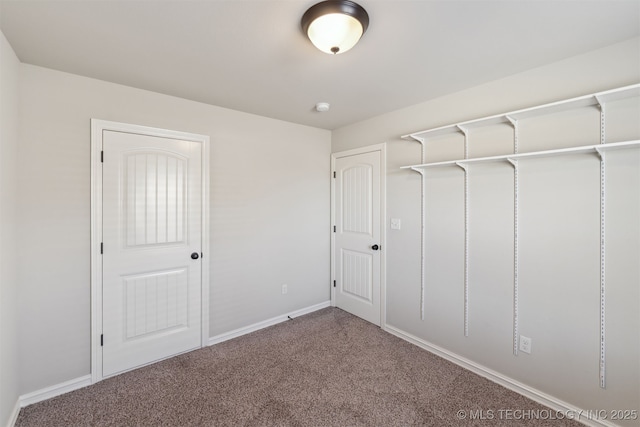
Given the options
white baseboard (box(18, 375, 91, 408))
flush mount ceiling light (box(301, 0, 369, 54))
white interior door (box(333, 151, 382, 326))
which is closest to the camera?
flush mount ceiling light (box(301, 0, 369, 54))

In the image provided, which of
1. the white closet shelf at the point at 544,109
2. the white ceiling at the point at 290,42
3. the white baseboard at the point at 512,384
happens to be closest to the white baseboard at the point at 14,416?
the white ceiling at the point at 290,42

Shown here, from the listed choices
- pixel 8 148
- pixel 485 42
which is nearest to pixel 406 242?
pixel 485 42

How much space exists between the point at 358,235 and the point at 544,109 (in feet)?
6.98

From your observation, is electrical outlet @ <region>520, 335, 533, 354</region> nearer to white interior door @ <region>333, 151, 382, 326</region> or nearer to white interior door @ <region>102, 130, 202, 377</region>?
white interior door @ <region>333, 151, 382, 326</region>

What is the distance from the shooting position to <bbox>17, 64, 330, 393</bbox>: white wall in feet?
6.47

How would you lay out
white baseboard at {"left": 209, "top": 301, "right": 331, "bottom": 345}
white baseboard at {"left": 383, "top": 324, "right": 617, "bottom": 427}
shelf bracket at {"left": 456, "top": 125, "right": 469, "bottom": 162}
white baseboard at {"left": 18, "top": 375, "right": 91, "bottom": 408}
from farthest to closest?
white baseboard at {"left": 209, "top": 301, "right": 331, "bottom": 345}
shelf bracket at {"left": 456, "top": 125, "right": 469, "bottom": 162}
white baseboard at {"left": 18, "top": 375, "right": 91, "bottom": 408}
white baseboard at {"left": 383, "top": 324, "right": 617, "bottom": 427}

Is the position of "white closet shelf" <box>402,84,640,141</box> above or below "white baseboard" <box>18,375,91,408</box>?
above

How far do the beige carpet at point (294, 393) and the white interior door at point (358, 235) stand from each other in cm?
71

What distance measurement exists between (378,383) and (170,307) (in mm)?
1982

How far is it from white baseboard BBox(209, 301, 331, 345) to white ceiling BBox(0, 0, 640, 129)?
244cm

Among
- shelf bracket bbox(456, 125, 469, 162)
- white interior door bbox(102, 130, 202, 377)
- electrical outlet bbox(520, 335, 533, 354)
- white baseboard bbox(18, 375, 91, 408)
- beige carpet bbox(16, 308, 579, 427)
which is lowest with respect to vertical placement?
beige carpet bbox(16, 308, 579, 427)

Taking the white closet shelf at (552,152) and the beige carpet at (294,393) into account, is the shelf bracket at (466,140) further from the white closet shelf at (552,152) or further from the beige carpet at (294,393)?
the beige carpet at (294,393)

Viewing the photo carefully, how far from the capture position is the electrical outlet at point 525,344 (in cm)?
206

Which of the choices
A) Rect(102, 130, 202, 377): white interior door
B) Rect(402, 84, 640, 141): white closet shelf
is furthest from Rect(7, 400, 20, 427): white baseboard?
Rect(402, 84, 640, 141): white closet shelf
